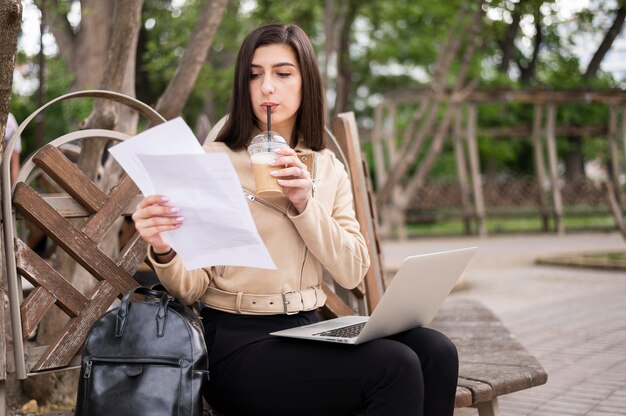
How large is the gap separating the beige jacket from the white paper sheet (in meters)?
0.28

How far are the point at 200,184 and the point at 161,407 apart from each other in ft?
1.95

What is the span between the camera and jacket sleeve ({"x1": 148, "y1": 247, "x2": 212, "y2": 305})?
2.39 metres

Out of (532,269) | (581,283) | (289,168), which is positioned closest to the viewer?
(289,168)

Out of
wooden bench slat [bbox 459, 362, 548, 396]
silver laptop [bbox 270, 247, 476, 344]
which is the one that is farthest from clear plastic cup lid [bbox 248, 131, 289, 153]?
wooden bench slat [bbox 459, 362, 548, 396]

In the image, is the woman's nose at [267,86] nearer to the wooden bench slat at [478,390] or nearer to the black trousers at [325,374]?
the black trousers at [325,374]

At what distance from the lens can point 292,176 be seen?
7.66ft

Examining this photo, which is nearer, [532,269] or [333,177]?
[333,177]

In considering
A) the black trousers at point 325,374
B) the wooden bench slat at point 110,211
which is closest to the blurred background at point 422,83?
the wooden bench slat at point 110,211

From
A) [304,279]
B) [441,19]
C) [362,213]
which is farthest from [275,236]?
[441,19]

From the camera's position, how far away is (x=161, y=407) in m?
2.09

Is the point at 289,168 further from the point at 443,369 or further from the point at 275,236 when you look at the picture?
the point at 443,369

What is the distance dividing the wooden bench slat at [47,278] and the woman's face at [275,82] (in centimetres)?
87

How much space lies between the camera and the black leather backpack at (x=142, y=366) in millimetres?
2096

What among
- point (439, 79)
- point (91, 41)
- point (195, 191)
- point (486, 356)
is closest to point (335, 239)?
point (195, 191)
